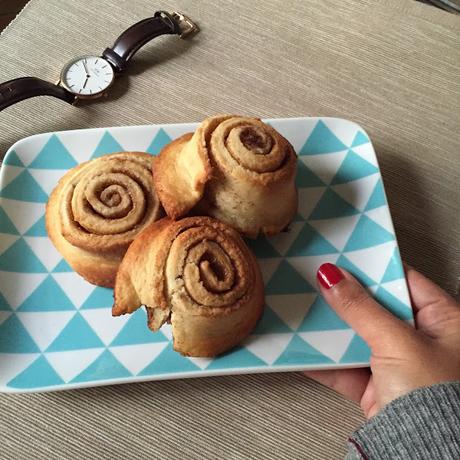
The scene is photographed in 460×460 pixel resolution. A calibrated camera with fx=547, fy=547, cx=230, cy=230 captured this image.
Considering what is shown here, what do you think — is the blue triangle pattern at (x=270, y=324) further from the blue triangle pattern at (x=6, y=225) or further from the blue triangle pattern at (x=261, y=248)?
the blue triangle pattern at (x=6, y=225)

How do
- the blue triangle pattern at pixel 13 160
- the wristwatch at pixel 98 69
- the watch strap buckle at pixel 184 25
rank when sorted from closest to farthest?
1. the blue triangle pattern at pixel 13 160
2. the wristwatch at pixel 98 69
3. the watch strap buckle at pixel 184 25

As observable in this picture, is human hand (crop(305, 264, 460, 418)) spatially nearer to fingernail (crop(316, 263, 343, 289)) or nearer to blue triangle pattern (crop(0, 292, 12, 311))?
fingernail (crop(316, 263, 343, 289))

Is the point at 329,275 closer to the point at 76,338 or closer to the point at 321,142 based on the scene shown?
the point at 321,142

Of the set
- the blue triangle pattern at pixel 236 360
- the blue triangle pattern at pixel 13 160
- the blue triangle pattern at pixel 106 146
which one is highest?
the blue triangle pattern at pixel 106 146

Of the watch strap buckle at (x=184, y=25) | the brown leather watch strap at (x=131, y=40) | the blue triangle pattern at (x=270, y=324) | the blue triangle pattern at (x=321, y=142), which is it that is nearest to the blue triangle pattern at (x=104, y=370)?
the blue triangle pattern at (x=270, y=324)

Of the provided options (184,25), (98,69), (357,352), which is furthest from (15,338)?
(184,25)

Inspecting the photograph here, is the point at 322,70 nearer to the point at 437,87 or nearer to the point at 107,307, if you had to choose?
the point at 437,87

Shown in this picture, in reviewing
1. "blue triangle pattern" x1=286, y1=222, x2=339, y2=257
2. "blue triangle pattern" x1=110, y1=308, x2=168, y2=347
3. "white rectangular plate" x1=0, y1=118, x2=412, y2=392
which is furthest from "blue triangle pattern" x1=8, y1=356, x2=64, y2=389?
"blue triangle pattern" x1=286, y1=222, x2=339, y2=257

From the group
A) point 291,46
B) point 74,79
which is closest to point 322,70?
point 291,46
